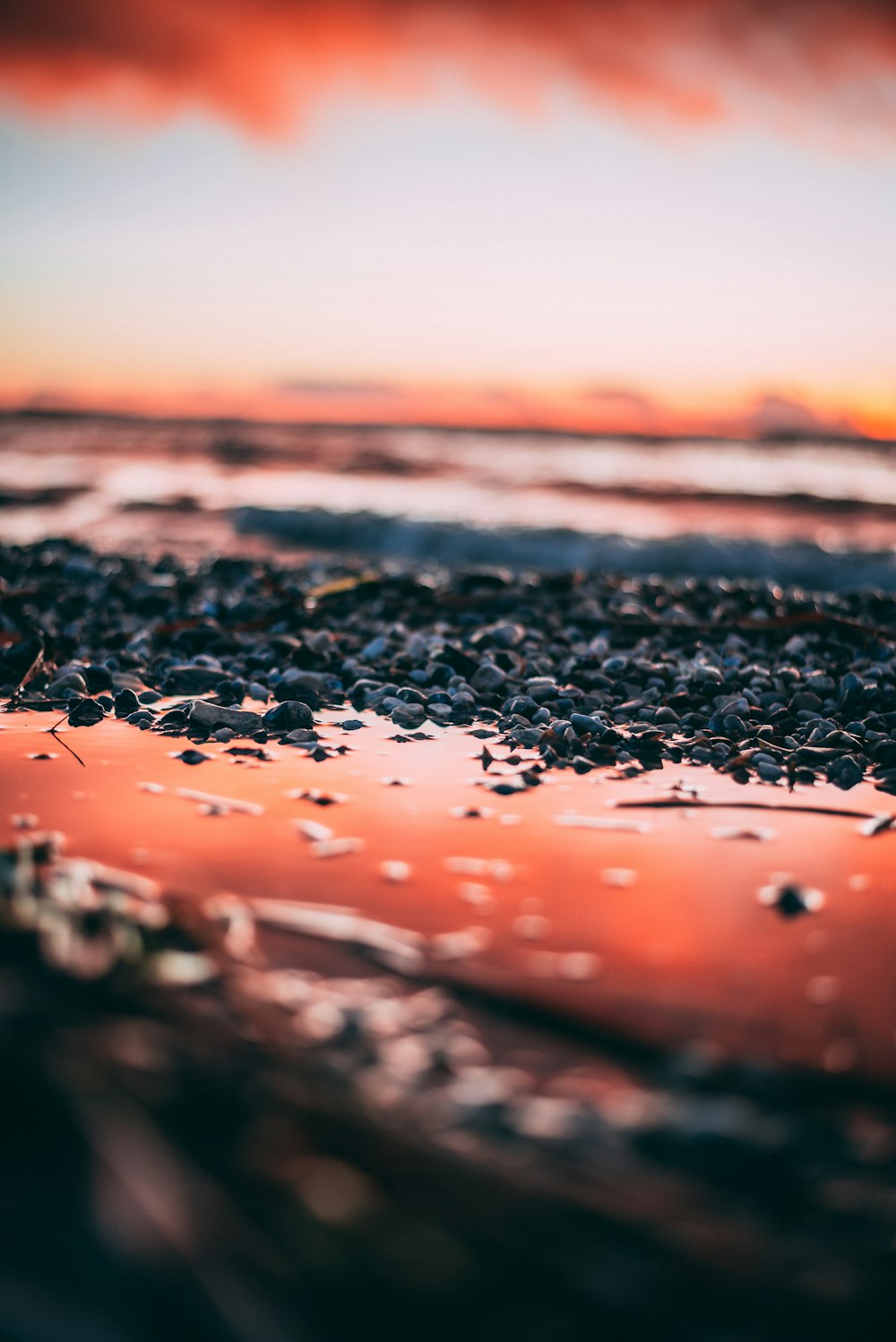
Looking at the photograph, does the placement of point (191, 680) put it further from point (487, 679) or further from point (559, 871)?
point (559, 871)

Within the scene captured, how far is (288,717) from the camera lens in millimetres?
3889

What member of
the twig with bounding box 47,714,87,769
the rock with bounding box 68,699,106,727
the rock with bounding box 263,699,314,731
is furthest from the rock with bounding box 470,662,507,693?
the twig with bounding box 47,714,87,769

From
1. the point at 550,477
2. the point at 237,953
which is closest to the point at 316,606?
the point at 237,953

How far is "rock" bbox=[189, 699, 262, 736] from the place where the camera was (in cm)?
379

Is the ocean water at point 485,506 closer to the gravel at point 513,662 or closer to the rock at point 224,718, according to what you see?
the gravel at point 513,662

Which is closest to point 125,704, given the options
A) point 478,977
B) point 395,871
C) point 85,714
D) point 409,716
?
point 85,714

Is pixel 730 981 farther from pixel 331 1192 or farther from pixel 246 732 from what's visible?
pixel 246 732

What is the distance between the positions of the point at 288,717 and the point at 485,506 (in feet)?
30.1

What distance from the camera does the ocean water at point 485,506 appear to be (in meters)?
9.99

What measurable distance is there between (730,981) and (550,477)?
1487 centimetres

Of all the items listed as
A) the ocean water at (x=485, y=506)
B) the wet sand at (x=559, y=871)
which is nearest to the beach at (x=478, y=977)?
the wet sand at (x=559, y=871)

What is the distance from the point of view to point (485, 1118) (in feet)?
5.00

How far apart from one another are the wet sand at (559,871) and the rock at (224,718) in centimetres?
20

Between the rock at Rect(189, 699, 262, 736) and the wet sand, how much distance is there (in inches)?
7.8
